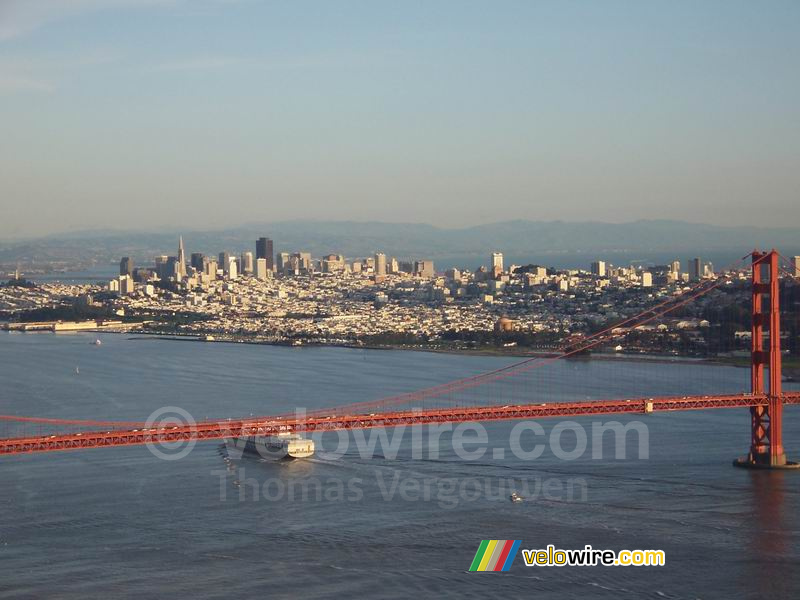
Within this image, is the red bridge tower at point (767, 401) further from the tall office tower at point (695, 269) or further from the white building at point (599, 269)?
the white building at point (599, 269)

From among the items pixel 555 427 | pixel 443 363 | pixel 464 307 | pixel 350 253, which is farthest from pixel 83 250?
pixel 555 427

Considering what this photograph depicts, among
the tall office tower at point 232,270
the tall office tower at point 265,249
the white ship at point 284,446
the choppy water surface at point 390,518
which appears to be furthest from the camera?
the tall office tower at point 265,249

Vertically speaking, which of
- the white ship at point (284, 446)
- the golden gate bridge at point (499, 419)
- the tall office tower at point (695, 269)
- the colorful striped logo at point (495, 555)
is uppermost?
the tall office tower at point (695, 269)

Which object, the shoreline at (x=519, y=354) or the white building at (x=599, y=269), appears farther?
the white building at (x=599, y=269)

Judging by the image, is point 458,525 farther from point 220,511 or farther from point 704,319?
point 704,319

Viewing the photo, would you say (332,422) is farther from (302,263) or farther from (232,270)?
(302,263)

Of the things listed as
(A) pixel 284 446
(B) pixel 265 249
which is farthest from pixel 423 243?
(A) pixel 284 446

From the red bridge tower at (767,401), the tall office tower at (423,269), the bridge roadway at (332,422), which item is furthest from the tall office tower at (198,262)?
the bridge roadway at (332,422)
